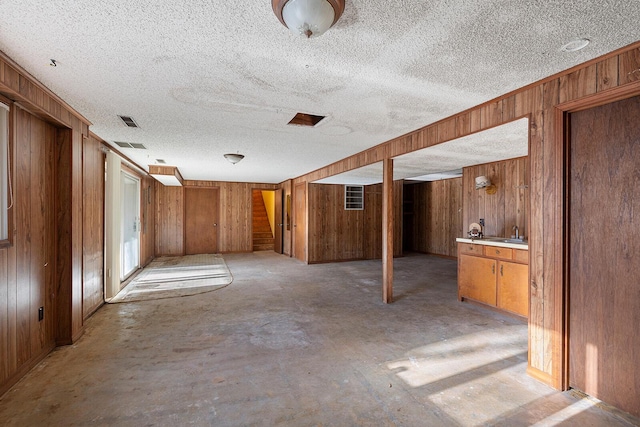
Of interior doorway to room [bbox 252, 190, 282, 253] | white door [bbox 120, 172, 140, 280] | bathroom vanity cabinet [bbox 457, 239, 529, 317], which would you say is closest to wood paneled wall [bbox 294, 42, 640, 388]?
bathroom vanity cabinet [bbox 457, 239, 529, 317]

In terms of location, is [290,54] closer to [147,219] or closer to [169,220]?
[147,219]

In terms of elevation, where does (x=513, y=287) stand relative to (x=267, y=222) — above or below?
below

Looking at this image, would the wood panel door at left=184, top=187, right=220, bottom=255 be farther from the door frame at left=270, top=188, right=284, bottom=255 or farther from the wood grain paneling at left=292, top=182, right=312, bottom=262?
the wood grain paneling at left=292, top=182, right=312, bottom=262

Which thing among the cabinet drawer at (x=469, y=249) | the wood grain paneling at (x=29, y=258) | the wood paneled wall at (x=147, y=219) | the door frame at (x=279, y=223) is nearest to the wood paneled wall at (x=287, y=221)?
the door frame at (x=279, y=223)

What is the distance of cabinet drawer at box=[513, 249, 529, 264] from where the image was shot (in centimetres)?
344

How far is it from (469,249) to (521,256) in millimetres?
741

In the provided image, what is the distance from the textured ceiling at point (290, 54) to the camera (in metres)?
1.47

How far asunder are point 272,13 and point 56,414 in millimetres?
2699

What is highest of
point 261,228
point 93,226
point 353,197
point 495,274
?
point 353,197

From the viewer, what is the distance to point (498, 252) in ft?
12.3

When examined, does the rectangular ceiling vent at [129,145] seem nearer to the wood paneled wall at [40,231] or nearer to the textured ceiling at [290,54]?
the wood paneled wall at [40,231]

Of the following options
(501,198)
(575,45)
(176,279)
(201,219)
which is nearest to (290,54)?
(575,45)

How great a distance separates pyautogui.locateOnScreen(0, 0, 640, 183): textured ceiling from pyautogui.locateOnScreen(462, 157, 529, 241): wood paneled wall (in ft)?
7.67

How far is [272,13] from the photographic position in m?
1.49
